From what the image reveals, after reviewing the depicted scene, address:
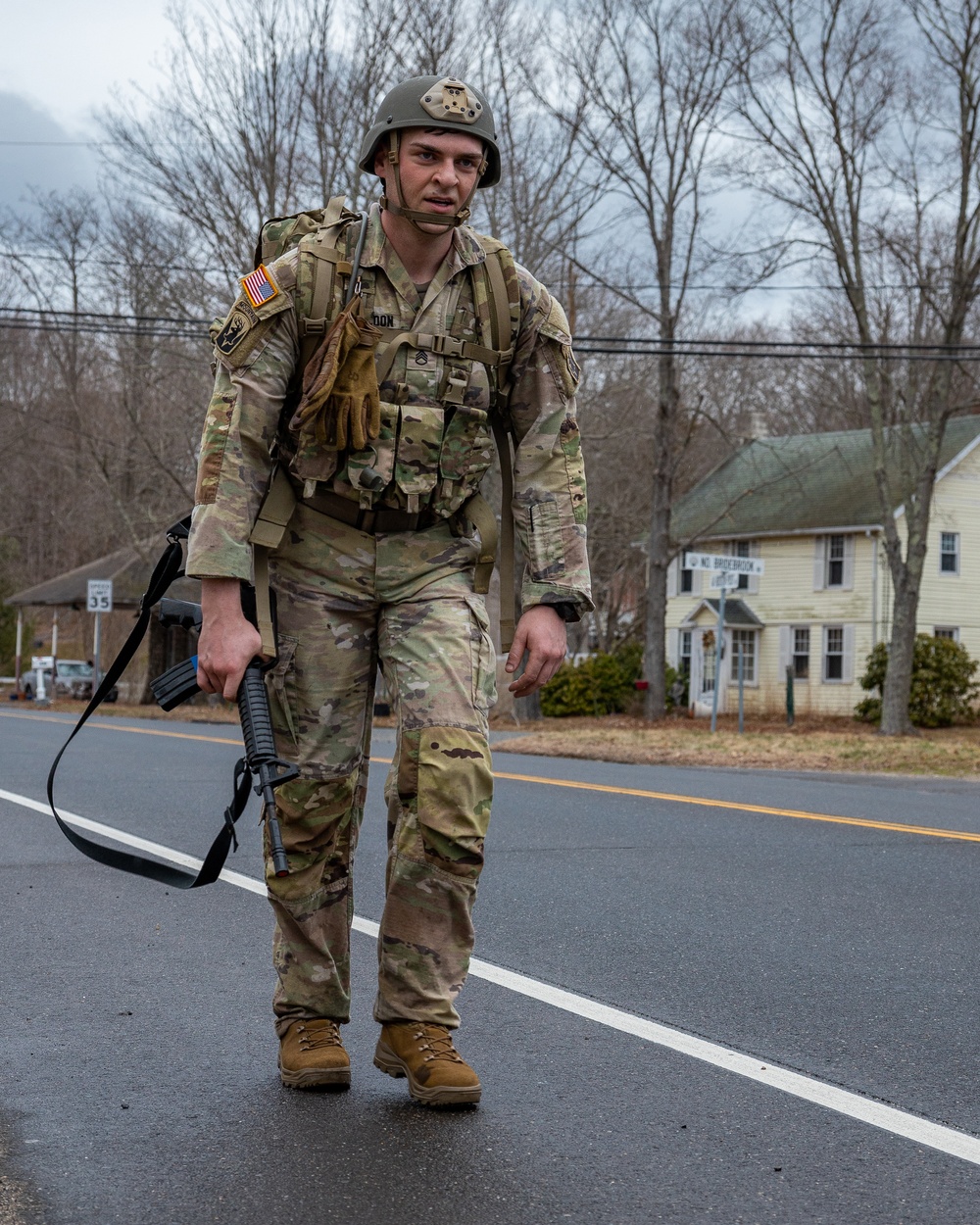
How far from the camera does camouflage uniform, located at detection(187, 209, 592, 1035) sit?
360 cm

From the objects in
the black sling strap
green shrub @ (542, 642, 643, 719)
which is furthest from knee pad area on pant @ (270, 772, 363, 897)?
green shrub @ (542, 642, 643, 719)

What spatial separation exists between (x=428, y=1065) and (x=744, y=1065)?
0.94m

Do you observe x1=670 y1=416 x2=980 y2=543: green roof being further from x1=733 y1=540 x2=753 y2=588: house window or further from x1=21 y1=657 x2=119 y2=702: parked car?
x1=21 y1=657 x2=119 y2=702: parked car

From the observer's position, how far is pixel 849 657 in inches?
1522

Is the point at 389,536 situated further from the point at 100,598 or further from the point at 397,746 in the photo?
the point at 100,598

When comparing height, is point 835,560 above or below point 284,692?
above

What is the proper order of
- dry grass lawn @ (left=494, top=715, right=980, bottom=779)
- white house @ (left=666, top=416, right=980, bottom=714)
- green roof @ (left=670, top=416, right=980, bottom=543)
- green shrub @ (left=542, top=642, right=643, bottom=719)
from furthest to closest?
green roof @ (left=670, top=416, right=980, bottom=543) → white house @ (left=666, top=416, right=980, bottom=714) → green shrub @ (left=542, top=642, right=643, bottom=719) → dry grass lawn @ (left=494, top=715, right=980, bottom=779)

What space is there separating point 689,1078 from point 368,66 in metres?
26.5

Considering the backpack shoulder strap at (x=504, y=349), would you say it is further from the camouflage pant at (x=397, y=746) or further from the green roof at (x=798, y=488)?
the green roof at (x=798, y=488)

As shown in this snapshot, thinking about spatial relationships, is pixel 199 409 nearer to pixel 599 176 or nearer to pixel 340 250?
pixel 599 176

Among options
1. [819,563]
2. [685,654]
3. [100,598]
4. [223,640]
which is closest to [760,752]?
[223,640]

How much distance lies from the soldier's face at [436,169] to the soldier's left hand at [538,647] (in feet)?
2.98

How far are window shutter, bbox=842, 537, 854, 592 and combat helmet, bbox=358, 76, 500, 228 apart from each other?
36.4 metres

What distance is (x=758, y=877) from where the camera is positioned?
7340 mm
